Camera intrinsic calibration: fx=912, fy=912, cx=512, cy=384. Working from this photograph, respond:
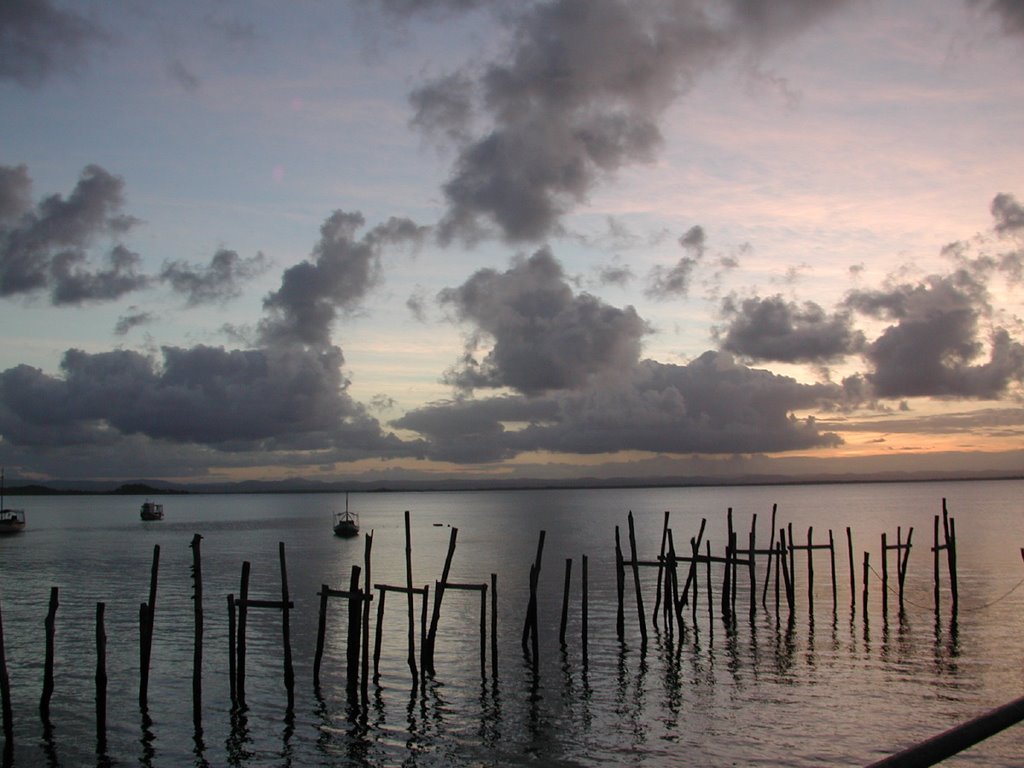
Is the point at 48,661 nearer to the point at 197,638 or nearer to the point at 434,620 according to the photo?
the point at 197,638

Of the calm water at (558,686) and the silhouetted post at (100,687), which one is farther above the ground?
the silhouetted post at (100,687)

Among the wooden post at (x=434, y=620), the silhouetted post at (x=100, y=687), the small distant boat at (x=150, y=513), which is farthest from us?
the small distant boat at (x=150, y=513)

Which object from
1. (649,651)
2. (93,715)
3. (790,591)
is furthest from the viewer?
(790,591)

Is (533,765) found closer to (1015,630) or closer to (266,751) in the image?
(266,751)

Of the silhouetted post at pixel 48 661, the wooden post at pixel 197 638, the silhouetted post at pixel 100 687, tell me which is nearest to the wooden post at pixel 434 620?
the wooden post at pixel 197 638

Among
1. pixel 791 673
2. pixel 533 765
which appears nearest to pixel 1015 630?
pixel 791 673

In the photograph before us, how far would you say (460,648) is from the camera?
31.6 metres

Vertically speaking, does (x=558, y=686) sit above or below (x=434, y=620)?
below

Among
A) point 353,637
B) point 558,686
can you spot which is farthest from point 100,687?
point 558,686

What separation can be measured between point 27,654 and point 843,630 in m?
29.4

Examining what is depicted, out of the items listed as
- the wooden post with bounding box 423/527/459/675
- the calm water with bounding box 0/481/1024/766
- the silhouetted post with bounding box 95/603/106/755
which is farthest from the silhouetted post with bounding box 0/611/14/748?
the wooden post with bounding box 423/527/459/675

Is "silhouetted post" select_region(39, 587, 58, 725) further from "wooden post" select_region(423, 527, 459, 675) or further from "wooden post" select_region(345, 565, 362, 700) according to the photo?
"wooden post" select_region(423, 527, 459, 675)

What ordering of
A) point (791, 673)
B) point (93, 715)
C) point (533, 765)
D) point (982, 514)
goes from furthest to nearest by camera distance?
point (982, 514) < point (791, 673) < point (93, 715) < point (533, 765)

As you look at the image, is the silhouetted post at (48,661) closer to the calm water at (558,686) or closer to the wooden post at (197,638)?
the calm water at (558,686)
